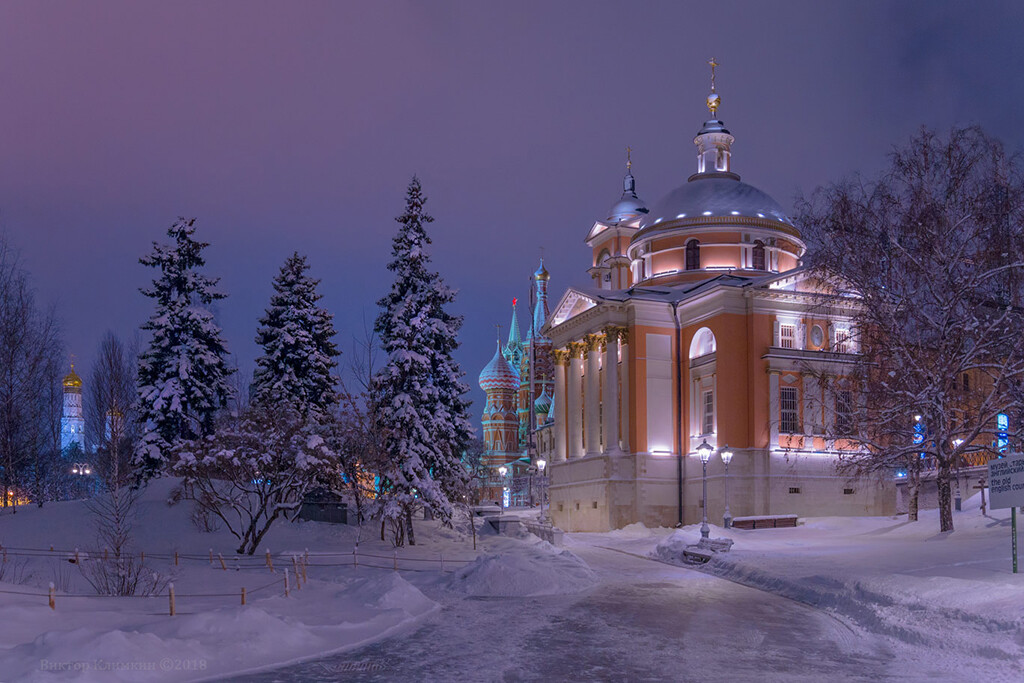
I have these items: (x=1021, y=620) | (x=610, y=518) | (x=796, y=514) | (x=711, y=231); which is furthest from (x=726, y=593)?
(x=711, y=231)

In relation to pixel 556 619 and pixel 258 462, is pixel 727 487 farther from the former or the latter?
pixel 556 619

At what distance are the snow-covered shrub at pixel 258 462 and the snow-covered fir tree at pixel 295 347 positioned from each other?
7.49 metres

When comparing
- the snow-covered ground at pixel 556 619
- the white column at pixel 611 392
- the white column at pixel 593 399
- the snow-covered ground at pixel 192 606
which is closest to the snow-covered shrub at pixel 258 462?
the snow-covered ground at pixel 192 606

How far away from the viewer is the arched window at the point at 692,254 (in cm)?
5431

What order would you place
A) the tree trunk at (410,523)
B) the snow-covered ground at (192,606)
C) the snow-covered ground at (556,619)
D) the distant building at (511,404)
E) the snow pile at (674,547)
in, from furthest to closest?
the distant building at (511,404) < the tree trunk at (410,523) < the snow pile at (674,547) < the snow-covered ground at (556,619) < the snow-covered ground at (192,606)

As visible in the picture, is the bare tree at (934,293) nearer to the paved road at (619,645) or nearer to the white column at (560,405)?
the paved road at (619,645)

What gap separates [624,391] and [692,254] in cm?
985

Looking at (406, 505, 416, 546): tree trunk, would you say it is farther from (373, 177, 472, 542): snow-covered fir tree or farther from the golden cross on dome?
the golden cross on dome

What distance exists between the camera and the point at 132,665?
1239 cm

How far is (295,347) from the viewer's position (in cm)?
4147

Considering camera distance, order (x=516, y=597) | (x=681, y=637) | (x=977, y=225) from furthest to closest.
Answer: (x=977, y=225), (x=516, y=597), (x=681, y=637)

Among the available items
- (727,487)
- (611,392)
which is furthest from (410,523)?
(611,392)

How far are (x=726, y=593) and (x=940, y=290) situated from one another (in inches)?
462

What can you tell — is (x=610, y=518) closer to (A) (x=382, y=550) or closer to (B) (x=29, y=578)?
(A) (x=382, y=550)
